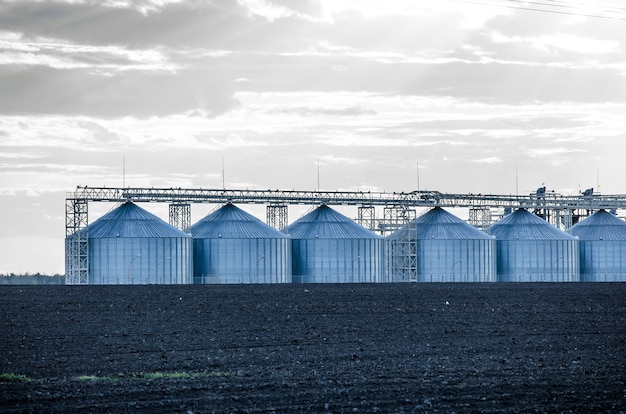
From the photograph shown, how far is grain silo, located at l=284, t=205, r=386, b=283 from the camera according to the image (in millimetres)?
116500

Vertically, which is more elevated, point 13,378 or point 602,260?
point 602,260

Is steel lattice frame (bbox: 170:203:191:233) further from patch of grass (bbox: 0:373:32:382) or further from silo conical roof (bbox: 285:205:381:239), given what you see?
patch of grass (bbox: 0:373:32:382)

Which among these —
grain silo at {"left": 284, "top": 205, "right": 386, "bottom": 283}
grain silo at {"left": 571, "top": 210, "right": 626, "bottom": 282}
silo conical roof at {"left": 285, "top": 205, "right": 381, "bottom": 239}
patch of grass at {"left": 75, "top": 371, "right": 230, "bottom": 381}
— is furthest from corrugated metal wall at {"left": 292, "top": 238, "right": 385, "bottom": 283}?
patch of grass at {"left": 75, "top": 371, "right": 230, "bottom": 381}

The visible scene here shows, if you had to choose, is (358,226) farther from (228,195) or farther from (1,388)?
(1,388)

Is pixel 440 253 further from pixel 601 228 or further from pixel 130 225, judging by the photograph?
pixel 130 225

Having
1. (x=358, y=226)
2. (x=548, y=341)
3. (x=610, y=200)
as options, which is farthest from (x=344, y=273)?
(x=548, y=341)

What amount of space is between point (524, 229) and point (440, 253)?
11.8m

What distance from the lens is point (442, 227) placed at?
400 feet

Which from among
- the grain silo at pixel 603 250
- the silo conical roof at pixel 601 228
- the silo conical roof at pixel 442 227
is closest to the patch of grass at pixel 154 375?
the silo conical roof at pixel 442 227

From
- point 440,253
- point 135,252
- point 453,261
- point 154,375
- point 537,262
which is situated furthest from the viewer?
point 537,262

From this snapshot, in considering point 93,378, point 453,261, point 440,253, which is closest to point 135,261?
point 440,253

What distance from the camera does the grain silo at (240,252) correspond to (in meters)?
112

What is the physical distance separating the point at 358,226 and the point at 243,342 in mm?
78526

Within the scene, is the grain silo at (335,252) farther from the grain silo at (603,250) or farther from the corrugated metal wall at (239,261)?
the grain silo at (603,250)
